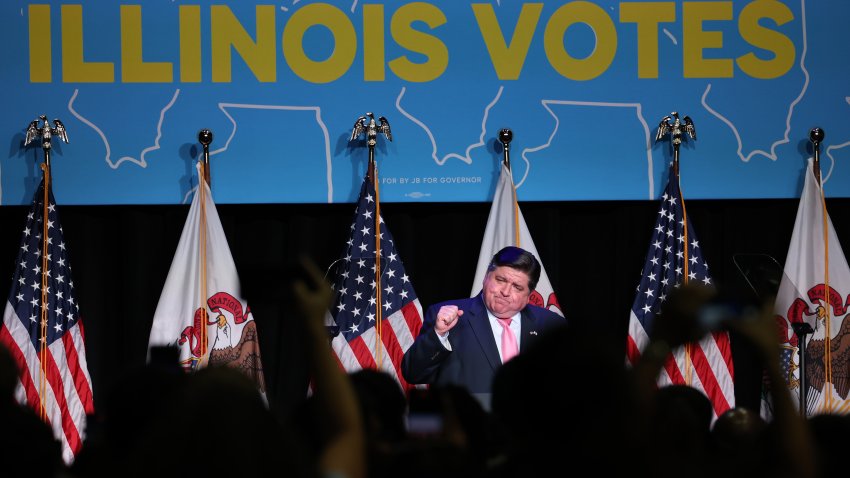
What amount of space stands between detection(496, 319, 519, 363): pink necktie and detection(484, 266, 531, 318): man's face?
41 mm

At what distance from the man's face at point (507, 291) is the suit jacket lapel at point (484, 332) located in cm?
6

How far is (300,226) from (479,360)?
2000mm

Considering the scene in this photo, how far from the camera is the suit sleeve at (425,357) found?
14.5 feet

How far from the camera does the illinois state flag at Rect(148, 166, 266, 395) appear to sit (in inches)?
225

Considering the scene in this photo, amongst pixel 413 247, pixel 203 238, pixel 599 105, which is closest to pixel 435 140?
pixel 413 247

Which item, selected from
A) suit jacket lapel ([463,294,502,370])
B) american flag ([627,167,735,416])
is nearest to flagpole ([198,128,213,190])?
suit jacket lapel ([463,294,502,370])

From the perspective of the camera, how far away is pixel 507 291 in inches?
185

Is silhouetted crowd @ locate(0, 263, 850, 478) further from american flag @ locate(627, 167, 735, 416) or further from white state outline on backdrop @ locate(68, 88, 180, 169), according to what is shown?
white state outline on backdrop @ locate(68, 88, 180, 169)

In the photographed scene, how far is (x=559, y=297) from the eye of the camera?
20.5ft

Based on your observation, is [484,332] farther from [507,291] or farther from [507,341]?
[507,291]

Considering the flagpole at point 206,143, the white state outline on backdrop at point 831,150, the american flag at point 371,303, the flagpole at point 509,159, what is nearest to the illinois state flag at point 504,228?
the flagpole at point 509,159

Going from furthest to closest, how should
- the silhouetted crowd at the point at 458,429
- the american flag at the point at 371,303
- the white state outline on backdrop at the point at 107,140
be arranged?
the white state outline on backdrop at the point at 107,140 → the american flag at the point at 371,303 → the silhouetted crowd at the point at 458,429

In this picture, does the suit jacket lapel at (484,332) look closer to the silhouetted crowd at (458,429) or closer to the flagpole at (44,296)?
the flagpole at (44,296)

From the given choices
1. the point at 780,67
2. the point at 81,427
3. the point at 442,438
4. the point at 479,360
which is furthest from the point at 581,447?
the point at 780,67
